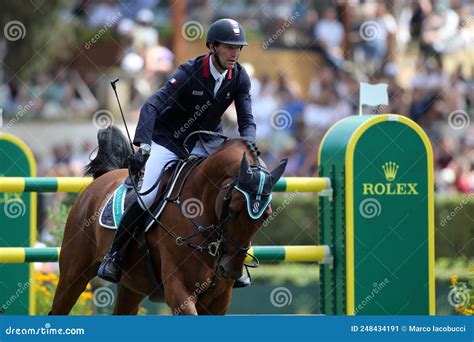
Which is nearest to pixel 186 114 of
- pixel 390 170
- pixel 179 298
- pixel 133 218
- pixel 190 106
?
pixel 190 106

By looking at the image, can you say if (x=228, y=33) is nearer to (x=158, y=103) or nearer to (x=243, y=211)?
(x=158, y=103)

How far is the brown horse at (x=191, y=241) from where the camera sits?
18.3 ft

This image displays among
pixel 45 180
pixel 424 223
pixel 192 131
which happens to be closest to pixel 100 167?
pixel 45 180

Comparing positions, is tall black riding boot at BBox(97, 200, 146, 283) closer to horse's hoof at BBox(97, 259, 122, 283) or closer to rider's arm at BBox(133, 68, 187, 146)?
horse's hoof at BBox(97, 259, 122, 283)

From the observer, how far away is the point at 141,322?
177 inches

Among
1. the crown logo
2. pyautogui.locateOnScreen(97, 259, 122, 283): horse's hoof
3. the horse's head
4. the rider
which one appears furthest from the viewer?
the crown logo

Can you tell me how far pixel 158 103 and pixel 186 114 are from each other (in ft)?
0.71

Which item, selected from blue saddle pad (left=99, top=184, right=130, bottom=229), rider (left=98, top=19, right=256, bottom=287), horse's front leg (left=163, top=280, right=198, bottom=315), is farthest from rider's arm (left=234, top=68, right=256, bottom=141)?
horse's front leg (left=163, top=280, right=198, bottom=315)

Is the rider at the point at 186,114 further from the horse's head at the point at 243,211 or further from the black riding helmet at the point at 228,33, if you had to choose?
the horse's head at the point at 243,211

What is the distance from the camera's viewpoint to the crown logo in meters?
7.10

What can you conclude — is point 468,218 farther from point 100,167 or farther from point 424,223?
point 100,167

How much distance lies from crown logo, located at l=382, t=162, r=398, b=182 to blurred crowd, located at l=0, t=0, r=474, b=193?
493 centimetres

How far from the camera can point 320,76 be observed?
44.2 feet

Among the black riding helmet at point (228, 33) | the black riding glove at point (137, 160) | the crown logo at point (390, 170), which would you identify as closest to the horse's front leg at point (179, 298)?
the black riding glove at point (137, 160)
